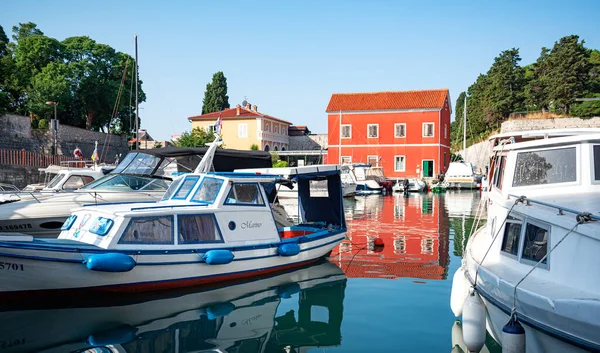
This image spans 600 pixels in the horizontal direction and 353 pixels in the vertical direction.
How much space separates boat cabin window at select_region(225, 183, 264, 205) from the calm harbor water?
180 centimetres

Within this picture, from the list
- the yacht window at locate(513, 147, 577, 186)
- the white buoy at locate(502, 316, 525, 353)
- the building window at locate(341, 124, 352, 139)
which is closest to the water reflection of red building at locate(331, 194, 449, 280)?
the yacht window at locate(513, 147, 577, 186)

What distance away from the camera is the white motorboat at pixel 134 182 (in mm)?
13367

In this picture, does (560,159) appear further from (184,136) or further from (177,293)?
(184,136)

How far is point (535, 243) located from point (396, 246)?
8707mm

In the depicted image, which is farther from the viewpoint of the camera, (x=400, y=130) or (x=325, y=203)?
(x=400, y=130)

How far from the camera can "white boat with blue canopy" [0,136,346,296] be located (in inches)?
332

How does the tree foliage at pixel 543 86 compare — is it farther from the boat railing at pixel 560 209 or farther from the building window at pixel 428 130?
the boat railing at pixel 560 209

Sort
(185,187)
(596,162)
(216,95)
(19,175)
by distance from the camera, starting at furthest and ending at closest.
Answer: (216,95)
(19,175)
(185,187)
(596,162)

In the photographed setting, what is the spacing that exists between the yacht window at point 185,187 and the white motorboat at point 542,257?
6.27 metres

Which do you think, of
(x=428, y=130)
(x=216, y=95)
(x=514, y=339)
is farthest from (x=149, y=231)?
(x=216, y=95)

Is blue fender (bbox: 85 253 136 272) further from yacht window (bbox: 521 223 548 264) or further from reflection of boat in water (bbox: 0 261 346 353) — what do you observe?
yacht window (bbox: 521 223 548 264)

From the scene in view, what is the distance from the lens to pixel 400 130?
4856 cm

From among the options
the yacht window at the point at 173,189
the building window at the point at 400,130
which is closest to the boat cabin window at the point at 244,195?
the yacht window at the point at 173,189

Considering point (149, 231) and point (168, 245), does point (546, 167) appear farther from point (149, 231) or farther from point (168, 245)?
point (149, 231)
